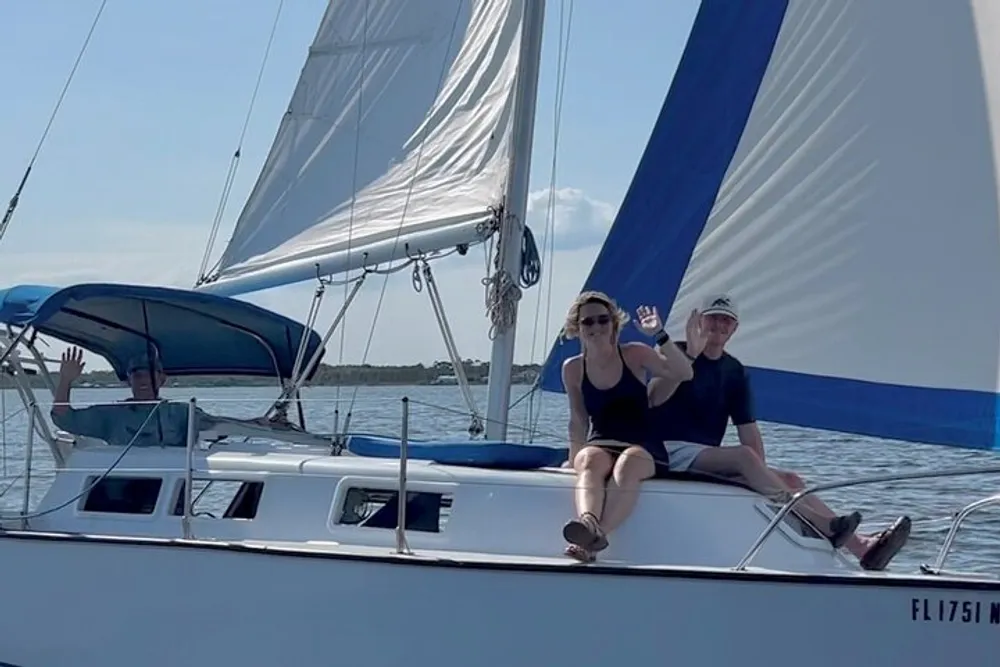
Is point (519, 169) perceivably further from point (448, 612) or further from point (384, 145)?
point (448, 612)

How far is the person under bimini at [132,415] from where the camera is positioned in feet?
28.6

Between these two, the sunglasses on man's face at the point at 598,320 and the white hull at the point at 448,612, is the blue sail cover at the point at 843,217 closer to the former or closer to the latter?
the sunglasses on man's face at the point at 598,320

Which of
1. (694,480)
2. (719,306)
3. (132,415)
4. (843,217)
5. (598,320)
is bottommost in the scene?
(694,480)

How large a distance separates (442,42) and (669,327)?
3.09 m

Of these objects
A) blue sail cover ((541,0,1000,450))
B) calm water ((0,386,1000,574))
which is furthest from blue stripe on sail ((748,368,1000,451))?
calm water ((0,386,1000,574))

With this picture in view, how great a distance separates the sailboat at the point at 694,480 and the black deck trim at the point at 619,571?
0.04 feet

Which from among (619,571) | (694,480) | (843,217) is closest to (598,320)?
(694,480)

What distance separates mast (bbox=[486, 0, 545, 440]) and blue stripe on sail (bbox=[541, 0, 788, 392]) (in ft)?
3.07

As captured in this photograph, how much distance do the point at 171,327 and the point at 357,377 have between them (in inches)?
49.4

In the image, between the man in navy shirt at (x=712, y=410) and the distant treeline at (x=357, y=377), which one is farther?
the distant treeline at (x=357, y=377)

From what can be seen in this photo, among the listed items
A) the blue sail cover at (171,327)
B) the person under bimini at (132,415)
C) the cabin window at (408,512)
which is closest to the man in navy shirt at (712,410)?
the cabin window at (408,512)

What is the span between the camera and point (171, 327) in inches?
390

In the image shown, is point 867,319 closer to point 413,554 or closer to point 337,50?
point 413,554

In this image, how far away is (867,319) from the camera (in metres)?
7.58
